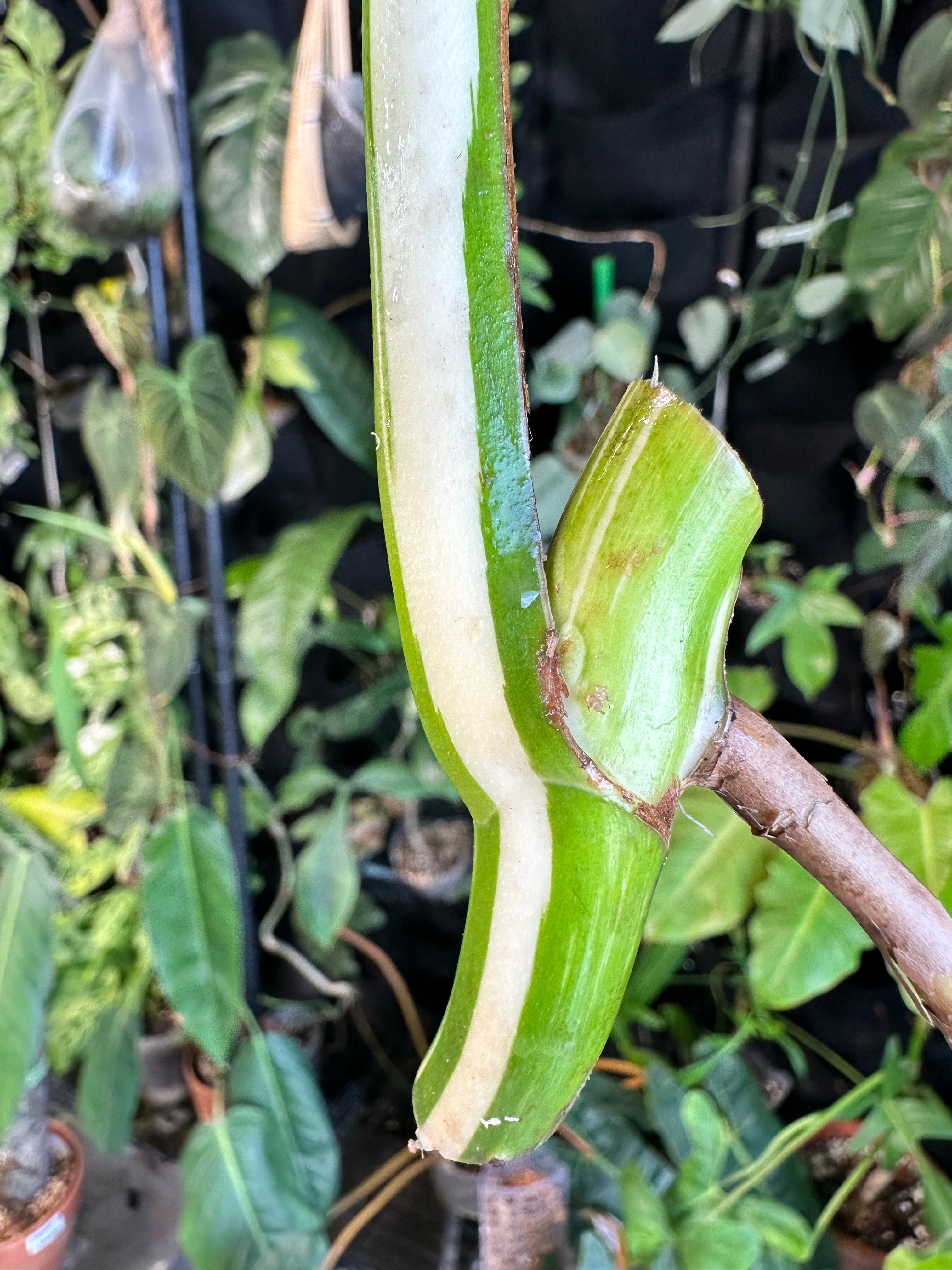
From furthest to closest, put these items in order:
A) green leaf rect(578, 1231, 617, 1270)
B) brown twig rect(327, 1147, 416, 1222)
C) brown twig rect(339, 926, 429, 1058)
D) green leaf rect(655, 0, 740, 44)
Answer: brown twig rect(339, 926, 429, 1058)
brown twig rect(327, 1147, 416, 1222)
green leaf rect(655, 0, 740, 44)
green leaf rect(578, 1231, 617, 1270)

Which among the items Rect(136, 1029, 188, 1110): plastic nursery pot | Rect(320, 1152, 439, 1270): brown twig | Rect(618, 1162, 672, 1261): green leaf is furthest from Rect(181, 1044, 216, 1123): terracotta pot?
Rect(618, 1162, 672, 1261): green leaf

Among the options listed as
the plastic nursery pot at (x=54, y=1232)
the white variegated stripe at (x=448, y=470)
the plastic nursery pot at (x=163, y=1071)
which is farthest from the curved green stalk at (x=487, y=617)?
the plastic nursery pot at (x=163, y=1071)

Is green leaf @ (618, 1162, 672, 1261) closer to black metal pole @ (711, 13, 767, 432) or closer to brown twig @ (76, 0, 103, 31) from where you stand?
black metal pole @ (711, 13, 767, 432)

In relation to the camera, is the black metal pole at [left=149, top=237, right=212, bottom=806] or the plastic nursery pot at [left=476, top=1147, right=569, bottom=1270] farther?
the black metal pole at [left=149, top=237, right=212, bottom=806]

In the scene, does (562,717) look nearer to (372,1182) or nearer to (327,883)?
(327,883)

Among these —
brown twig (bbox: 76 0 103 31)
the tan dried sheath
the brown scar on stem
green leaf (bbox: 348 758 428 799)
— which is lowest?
green leaf (bbox: 348 758 428 799)
